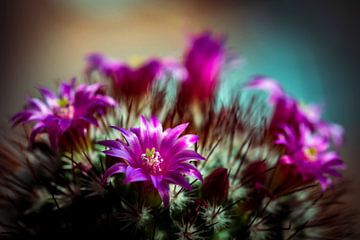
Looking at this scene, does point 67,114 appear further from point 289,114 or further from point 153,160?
point 289,114

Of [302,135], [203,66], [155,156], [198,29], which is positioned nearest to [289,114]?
[302,135]

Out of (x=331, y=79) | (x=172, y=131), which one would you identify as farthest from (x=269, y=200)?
(x=331, y=79)

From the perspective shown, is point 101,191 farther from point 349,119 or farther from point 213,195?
point 349,119

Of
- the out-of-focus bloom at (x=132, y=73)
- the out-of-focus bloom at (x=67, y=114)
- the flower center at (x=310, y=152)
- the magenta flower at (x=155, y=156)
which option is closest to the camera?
the magenta flower at (x=155, y=156)

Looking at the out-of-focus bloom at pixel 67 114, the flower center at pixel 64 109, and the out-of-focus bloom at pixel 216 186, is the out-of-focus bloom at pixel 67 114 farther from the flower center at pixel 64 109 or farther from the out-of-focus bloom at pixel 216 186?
the out-of-focus bloom at pixel 216 186

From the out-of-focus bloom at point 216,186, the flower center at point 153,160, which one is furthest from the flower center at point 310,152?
the flower center at point 153,160

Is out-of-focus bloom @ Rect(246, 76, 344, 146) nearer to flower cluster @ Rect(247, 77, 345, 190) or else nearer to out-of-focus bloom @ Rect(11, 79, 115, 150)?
flower cluster @ Rect(247, 77, 345, 190)
